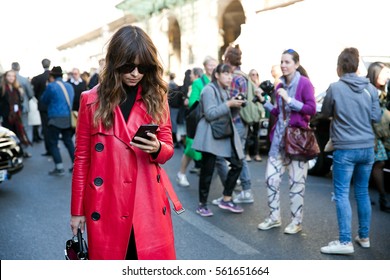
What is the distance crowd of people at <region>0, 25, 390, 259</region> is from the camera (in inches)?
88.1

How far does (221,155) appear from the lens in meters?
5.34

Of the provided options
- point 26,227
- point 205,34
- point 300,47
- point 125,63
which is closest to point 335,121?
point 125,63

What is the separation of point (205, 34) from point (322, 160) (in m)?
12.9

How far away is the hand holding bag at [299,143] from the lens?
464 centimetres

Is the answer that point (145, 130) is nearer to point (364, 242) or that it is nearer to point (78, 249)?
point (78, 249)

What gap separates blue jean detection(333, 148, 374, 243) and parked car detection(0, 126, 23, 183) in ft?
13.7

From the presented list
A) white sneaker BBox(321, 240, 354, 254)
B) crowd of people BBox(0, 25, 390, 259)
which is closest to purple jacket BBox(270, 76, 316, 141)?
crowd of people BBox(0, 25, 390, 259)

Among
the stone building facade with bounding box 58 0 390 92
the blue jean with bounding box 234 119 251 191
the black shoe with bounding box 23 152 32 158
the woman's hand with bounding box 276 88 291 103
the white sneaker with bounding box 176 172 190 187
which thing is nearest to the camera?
the woman's hand with bounding box 276 88 291 103

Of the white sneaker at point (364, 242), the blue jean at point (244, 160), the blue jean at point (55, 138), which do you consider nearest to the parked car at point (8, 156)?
the blue jean at point (55, 138)

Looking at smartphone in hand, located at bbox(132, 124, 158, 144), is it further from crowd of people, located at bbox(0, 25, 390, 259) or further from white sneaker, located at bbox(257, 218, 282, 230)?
white sneaker, located at bbox(257, 218, 282, 230)

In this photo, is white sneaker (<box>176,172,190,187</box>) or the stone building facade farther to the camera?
white sneaker (<box>176,172,190,187</box>)

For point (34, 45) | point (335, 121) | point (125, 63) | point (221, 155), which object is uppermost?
point (34, 45)
